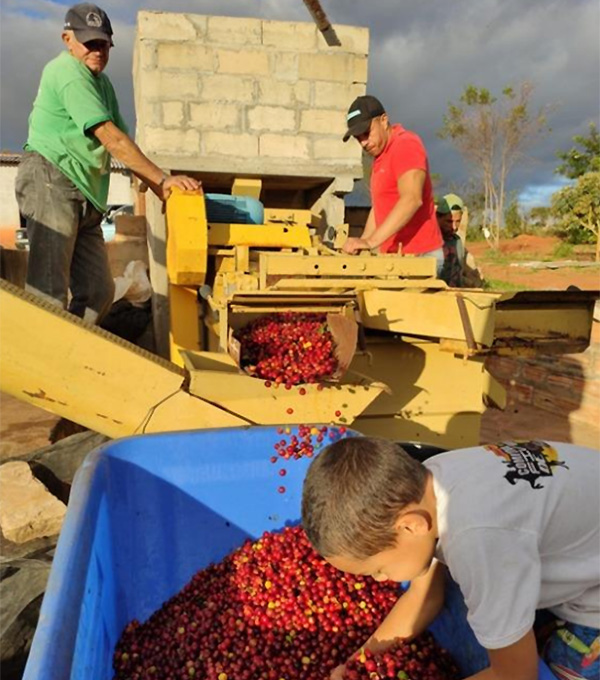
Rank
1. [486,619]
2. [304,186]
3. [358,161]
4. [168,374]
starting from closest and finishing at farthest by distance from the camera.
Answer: [486,619] < [168,374] < [358,161] < [304,186]

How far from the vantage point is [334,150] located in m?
6.17

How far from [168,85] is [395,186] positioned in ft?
9.70

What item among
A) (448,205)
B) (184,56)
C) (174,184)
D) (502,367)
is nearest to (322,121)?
(184,56)

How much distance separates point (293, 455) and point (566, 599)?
42.0 inches

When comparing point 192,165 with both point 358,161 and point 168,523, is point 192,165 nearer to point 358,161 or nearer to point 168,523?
point 358,161

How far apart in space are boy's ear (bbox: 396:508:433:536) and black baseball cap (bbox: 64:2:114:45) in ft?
10.2

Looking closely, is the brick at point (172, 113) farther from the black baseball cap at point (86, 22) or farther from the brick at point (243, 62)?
the black baseball cap at point (86, 22)

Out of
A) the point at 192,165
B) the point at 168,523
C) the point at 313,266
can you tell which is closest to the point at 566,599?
the point at 168,523

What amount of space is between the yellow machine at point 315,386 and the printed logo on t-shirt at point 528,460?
1.03m

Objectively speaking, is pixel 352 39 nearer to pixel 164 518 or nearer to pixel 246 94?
pixel 246 94

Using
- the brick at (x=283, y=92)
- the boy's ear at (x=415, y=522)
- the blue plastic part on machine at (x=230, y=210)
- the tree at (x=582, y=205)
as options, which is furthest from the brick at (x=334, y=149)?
the tree at (x=582, y=205)

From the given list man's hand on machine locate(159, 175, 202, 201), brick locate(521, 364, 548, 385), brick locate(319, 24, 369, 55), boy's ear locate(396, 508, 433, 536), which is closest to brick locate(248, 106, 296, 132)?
brick locate(319, 24, 369, 55)

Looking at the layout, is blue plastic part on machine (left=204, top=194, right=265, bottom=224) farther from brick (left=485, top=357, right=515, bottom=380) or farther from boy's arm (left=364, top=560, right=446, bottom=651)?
boy's arm (left=364, top=560, right=446, bottom=651)

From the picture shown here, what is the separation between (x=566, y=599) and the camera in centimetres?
145
